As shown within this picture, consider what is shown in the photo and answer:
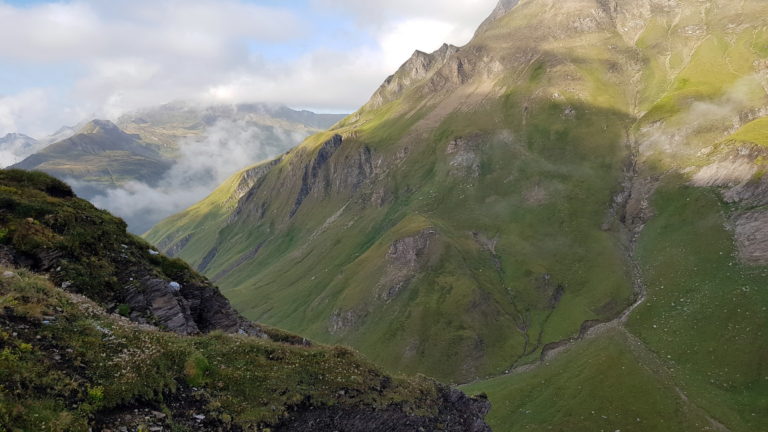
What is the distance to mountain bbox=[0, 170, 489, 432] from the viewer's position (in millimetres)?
17500

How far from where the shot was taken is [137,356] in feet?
67.5

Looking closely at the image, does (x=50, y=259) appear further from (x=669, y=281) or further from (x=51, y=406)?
(x=669, y=281)

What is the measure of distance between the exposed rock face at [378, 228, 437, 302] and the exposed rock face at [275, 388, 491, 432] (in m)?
138

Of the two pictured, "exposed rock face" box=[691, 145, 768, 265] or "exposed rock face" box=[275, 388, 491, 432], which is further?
"exposed rock face" box=[691, 145, 768, 265]

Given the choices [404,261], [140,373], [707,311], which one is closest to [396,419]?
[140,373]

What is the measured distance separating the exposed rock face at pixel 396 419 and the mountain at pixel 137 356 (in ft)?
0.25

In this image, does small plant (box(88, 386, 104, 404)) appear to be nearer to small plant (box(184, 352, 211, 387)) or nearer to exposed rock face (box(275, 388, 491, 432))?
small plant (box(184, 352, 211, 387))

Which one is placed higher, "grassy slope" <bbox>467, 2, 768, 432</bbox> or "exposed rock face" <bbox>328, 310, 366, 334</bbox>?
"grassy slope" <bbox>467, 2, 768, 432</bbox>

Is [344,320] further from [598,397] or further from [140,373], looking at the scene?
[140,373]

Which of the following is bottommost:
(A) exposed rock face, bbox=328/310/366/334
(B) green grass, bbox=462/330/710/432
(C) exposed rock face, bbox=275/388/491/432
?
(A) exposed rock face, bbox=328/310/366/334

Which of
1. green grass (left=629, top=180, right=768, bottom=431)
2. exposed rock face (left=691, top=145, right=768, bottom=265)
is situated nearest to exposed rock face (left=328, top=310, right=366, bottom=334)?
green grass (left=629, top=180, right=768, bottom=431)

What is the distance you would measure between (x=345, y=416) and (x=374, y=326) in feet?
459

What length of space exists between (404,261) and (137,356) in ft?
522

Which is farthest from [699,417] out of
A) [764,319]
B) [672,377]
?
[764,319]
